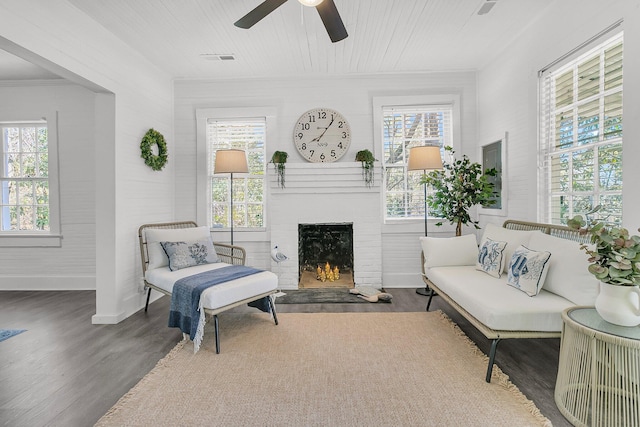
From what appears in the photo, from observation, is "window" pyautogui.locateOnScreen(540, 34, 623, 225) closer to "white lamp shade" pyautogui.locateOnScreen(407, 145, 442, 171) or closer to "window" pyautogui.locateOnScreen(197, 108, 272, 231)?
"white lamp shade" pyautogui.locateOnScreen(407, 145, 442, 171)

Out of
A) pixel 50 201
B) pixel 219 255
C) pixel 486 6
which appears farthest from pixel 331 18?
pixel 50 201

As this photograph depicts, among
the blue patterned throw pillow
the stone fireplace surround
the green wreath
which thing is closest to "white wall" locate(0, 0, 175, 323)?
the green wreath

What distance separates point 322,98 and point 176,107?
199cm

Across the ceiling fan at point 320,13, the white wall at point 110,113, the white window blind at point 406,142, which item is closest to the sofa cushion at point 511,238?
the white window blind at point 406,142

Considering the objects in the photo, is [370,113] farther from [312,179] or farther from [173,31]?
[173,31]

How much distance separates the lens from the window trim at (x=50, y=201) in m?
4.35

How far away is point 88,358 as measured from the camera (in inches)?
98.8

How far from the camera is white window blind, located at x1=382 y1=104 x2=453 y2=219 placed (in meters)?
4.45

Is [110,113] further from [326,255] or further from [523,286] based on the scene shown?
[523,286]

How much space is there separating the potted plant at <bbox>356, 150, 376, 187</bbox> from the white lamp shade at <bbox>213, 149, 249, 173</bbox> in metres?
1.48

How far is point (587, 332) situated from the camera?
168 cm

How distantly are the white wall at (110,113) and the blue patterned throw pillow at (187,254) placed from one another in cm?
51

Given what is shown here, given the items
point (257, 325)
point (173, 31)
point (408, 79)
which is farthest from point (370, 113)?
point (257, 325)

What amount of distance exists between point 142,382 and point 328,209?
2804 millimetres
